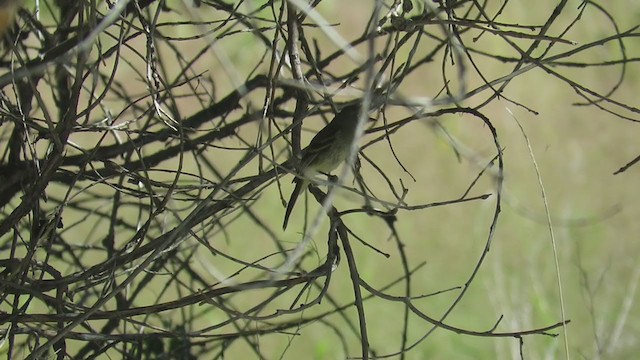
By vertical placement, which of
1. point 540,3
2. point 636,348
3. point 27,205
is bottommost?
point 27,205

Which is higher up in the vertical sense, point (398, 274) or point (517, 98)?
point (517, 98)

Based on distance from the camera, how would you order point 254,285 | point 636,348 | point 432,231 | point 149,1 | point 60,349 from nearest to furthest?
point 254,285 < point 60,349 < point 149,1 < point 636,348 < point 432,231

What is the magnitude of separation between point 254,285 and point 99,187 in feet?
7.09

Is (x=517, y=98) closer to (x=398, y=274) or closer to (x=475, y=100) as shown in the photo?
(x=475, y=100)

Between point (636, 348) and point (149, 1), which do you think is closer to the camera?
point (149, 1)

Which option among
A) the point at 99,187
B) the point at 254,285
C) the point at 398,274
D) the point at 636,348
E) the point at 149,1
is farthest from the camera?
Answer: the point at 398,274

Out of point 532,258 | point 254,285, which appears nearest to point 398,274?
point 532,258

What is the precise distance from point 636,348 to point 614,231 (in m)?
0.73

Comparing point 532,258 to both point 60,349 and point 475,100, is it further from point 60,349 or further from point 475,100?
point 60,349

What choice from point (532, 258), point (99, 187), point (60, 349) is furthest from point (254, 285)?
point (532, 258)

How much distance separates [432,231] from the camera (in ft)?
13.2

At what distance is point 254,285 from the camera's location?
1298mm

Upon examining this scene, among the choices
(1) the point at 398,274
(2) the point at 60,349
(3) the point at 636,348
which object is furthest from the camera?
(1) the point at 398,274

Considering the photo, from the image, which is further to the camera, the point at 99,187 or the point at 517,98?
the point at 517,98
